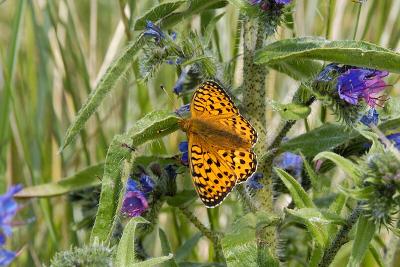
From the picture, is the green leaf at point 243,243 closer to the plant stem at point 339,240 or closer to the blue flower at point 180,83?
the plant stem at point 339,240

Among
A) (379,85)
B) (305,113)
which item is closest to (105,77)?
(305,113)

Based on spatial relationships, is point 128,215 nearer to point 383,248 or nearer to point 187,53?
point 187,53

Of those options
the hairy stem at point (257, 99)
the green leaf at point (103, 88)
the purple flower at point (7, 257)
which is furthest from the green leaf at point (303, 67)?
the purple flower at point (7, 257)

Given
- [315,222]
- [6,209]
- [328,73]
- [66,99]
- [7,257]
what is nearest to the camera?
[7,257]

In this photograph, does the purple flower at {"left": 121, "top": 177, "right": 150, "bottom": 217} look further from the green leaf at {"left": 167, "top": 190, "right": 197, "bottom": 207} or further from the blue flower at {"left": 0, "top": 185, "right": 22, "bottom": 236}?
the blue flower at {"left": 0, "top": 185, "right": 22, "bottom": 236}

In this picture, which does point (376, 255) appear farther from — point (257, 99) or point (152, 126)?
point (152, 126)

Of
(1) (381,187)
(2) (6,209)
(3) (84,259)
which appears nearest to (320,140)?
(1) (381,187)
